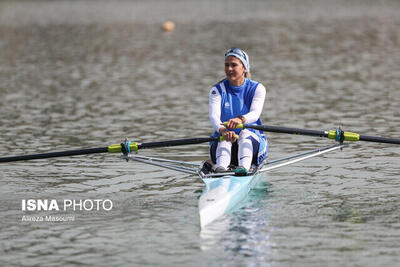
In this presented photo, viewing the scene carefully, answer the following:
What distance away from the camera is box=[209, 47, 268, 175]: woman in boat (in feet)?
36.4

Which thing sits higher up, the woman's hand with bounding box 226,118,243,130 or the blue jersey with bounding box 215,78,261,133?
the blue jersey with bounding box 215,78,261,133

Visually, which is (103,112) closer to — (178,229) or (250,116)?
(250,116)

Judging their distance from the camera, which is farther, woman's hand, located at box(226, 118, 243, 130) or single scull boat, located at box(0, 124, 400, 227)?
woman's hand, located at box(226, 118, 243, 130)

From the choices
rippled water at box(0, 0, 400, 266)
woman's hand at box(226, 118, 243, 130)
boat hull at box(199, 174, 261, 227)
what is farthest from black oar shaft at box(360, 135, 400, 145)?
woman's hand at box(226, 118, 243, 130)

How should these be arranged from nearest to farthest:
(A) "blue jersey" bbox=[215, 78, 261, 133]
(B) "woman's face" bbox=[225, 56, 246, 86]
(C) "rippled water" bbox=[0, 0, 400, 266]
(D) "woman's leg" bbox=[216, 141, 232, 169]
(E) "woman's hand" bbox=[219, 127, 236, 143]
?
(C) "rippled water" bbox=[0, 0, 400, 266]
(E) "woman's hand" bbox=[219, 127, 236, 143]
(D) "woman's leg" bbox=[216, 141, 232, 169]
(B) "woman's face" bbox=[225, 56, 246, 86]
(A) "blue jersey" bbox=[215, 78, 261, 133]

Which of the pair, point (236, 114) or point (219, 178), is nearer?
point (219, 178)

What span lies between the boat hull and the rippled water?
17 centimetres

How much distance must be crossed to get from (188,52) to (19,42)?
11.0m

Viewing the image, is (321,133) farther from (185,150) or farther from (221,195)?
(185,150)

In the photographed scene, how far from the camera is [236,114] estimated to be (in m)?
11.7

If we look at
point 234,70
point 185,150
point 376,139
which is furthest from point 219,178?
point 185,150

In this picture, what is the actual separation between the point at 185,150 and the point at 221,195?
198 inches

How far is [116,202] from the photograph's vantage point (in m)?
11.0

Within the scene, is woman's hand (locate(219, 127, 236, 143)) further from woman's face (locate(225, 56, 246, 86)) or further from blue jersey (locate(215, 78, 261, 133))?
woman's face (locate(225, 56, 246, 86))
